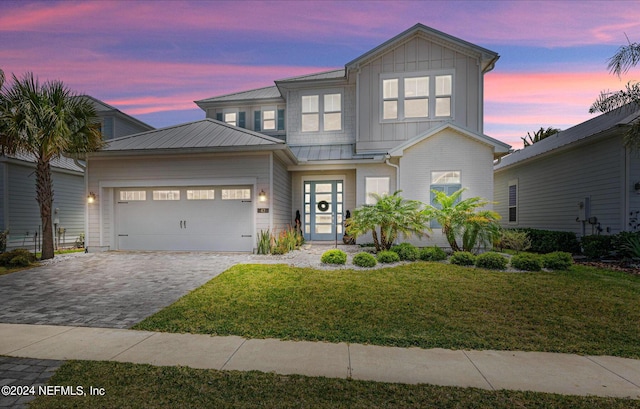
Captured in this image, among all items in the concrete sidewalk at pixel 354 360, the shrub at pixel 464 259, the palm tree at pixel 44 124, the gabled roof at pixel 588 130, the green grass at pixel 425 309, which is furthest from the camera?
the gabled roof at pixel 588 130

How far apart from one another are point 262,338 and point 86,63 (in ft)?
42.8

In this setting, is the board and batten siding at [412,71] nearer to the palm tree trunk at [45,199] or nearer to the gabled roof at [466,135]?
the gabled roof at [466,135]

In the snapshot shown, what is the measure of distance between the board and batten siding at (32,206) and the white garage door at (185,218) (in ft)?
14.1

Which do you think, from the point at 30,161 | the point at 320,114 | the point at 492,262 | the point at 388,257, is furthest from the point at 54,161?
the point at 492,262

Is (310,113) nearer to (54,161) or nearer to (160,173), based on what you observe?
(160,173)

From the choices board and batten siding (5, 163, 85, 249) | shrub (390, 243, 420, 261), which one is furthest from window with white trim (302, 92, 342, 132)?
board and batten siding (5, 163, 85, 249)

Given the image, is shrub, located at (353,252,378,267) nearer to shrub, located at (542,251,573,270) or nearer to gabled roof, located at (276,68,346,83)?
shrub, located at (542,251,573,270)

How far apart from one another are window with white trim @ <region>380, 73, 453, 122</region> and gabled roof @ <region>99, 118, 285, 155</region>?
530cm

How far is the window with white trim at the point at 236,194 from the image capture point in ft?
35.3

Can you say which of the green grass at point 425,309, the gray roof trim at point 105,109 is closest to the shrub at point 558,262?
the green grass at point 425,309

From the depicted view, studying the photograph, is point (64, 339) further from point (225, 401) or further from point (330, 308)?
point (330, 308)

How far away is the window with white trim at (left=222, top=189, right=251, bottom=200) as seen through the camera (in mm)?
10750

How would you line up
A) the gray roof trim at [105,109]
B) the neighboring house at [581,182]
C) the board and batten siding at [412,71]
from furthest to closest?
1. the gray roof trim at [105,109]
2. the board and batten siding at [412,71]
3. the neighboring house at [581,182]

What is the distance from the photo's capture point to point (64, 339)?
3.81m
